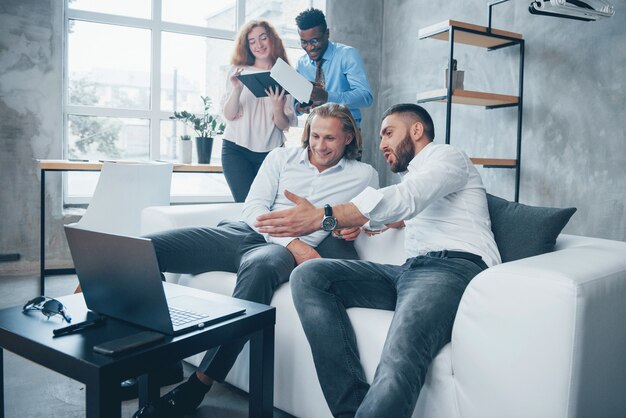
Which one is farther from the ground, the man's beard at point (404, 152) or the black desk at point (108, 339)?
the man's beard at point (404, 152)

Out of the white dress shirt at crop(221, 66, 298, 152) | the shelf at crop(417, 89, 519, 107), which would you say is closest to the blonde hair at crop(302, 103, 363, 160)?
the white dress shirt at crop(221, 66, 298, 152)

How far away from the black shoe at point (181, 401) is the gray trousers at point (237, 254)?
0.31 metres

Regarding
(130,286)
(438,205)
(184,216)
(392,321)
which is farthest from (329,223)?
(184,216)

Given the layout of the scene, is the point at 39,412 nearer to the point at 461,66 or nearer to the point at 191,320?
the point at 191,320

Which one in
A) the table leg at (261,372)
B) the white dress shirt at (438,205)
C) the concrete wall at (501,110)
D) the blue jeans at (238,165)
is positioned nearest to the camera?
the table leg at (261,372)

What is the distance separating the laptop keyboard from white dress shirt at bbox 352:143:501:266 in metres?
0.53

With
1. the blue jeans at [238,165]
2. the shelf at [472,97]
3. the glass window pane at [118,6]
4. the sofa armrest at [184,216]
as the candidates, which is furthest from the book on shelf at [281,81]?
the glass window pane at [118,6]

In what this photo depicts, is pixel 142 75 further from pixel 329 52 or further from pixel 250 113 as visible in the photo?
pixel 329 52

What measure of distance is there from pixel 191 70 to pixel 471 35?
2.27 metres

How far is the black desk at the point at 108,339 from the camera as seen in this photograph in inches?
42.1

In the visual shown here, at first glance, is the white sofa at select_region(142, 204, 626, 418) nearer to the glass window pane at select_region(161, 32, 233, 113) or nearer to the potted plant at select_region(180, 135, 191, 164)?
the potted plant at select_region(180, 135, 191, 164)

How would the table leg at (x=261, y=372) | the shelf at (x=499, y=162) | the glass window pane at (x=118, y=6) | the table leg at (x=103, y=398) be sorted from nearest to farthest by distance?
the table leg at (x=103, y=398), the table leg at (x=261, y=372), the shelf at (x=499, y=162), the glass window pane at (x=118, y=6)

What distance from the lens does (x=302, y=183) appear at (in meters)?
2.30

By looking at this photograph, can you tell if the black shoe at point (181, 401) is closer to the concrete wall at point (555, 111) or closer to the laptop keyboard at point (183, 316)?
the laptop keyboard at point (183, 316)
